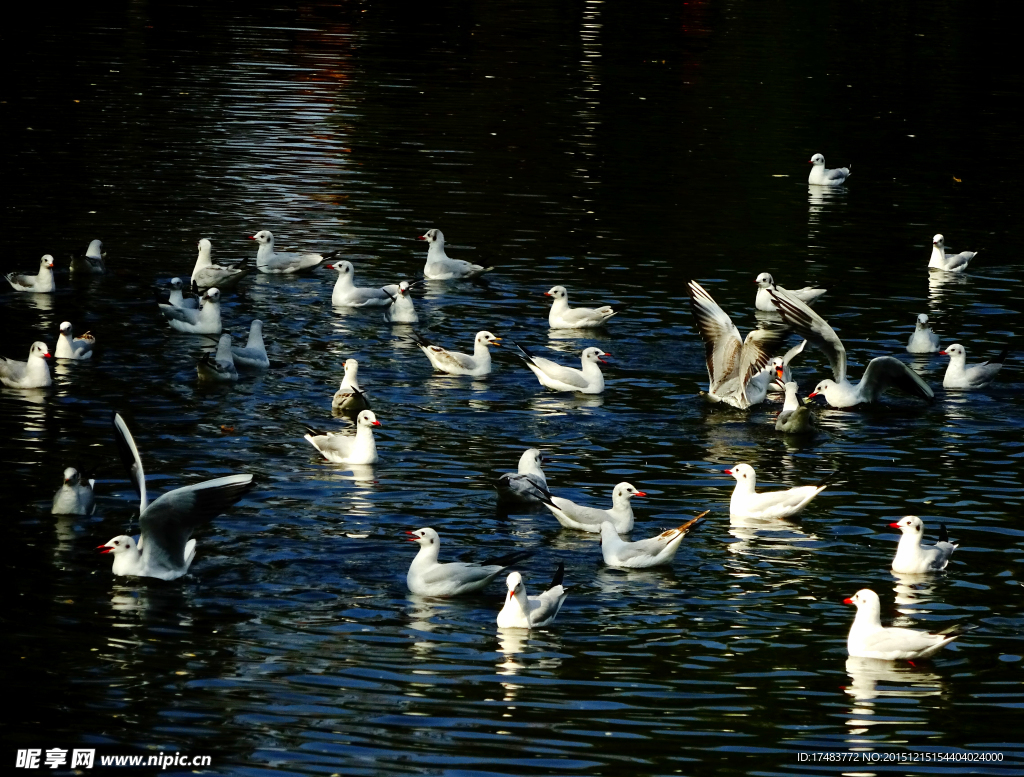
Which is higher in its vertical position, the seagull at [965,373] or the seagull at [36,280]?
the seagull at [36,280]

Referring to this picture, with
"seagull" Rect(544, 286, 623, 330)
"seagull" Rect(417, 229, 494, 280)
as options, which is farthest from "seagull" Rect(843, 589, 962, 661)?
"seagull" Rect(417, 229, 494, 280)

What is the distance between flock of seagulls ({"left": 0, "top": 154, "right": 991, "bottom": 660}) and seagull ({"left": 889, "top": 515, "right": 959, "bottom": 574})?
14 millimetres

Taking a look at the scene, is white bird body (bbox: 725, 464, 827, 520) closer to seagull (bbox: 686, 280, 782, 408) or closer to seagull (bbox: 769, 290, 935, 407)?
seagull (bbox: 686, 280, 782, 408)

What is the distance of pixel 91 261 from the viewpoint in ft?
91.3

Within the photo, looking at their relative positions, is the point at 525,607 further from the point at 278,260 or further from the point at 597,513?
the point at 278,260

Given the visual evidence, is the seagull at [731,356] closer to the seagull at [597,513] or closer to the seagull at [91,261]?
the seagull at [597,513]

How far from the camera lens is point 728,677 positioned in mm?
13781

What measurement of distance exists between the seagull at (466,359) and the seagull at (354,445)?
3.95 metres

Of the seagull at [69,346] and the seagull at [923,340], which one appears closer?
the seagull at [69,346]

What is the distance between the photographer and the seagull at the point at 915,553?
639 inches

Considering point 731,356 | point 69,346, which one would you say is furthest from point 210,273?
point 731,356

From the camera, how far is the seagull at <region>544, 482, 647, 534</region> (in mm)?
17391

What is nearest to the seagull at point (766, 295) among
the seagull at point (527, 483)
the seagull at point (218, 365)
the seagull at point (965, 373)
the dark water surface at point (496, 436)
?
the dark water surface at point (496, 436)

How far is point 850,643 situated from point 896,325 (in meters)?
13.8
